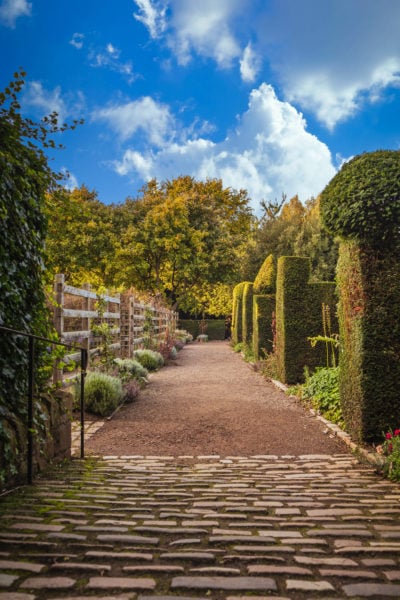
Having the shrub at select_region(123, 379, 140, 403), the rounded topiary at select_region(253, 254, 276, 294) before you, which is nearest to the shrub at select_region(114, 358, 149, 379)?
the shrub at select_region(123, 379, 140, 403)

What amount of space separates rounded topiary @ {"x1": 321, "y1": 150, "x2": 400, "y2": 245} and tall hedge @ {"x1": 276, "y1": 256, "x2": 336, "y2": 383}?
165 inches

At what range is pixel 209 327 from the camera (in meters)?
31.9

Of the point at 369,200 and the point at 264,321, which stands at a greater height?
the point at 369,200

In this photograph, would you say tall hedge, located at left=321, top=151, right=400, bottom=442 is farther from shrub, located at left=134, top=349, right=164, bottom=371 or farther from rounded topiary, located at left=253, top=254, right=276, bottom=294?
rounded topiary, located at left=253, top=254, right=276, bottom=294

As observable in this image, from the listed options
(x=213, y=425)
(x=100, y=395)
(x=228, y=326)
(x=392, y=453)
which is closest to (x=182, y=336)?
(x=228, y=326)

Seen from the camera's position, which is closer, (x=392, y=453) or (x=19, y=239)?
(x=19, y=239)

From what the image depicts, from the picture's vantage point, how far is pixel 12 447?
283 cm

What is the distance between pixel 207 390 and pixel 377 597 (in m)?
7.40

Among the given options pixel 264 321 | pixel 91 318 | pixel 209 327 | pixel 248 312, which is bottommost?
pixel 209 327

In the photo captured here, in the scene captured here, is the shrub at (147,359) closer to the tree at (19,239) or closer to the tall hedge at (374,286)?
the tall hedge at (374,286)

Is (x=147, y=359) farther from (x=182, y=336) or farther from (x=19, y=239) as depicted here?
(x=182, y=336)

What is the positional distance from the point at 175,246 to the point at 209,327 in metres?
10.4

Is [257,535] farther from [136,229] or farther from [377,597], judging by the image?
[136,229]

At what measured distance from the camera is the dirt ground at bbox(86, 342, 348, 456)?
4902 mm
